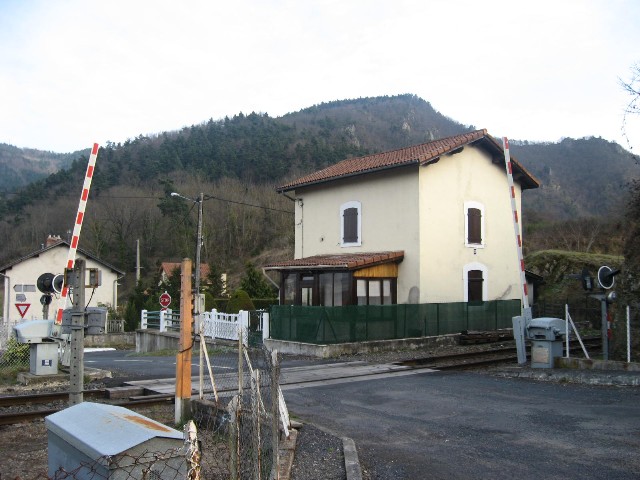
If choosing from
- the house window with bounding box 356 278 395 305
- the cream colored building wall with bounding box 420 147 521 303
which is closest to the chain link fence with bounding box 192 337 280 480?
the house window with bounding box 356 278 395 305

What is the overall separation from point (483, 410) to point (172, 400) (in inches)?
225

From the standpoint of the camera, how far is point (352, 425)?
946cm

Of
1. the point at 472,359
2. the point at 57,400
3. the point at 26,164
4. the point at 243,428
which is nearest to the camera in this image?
the point at 243,428

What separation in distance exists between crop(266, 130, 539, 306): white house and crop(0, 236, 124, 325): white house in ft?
67.4

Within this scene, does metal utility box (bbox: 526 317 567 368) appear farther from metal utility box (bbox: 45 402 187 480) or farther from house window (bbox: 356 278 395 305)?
metal utility box (bbox: 45 402 187 480)

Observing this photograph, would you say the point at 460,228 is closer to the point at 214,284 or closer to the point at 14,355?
the point at 14,355

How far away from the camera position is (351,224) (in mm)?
25703

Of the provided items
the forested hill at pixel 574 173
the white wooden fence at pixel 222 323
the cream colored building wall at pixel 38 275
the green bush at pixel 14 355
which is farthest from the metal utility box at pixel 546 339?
the forested hill at pixel 574 173

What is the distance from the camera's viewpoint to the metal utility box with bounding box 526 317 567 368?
14.9m

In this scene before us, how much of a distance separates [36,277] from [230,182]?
32.8 metres

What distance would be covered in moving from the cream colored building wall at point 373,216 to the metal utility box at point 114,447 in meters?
19.8

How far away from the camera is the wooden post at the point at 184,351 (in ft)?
28.1

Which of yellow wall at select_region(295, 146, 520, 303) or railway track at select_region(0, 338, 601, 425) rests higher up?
yellow wall at select_region(295, 146, 520, 303)

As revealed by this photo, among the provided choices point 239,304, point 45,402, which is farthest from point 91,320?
point 239,304
